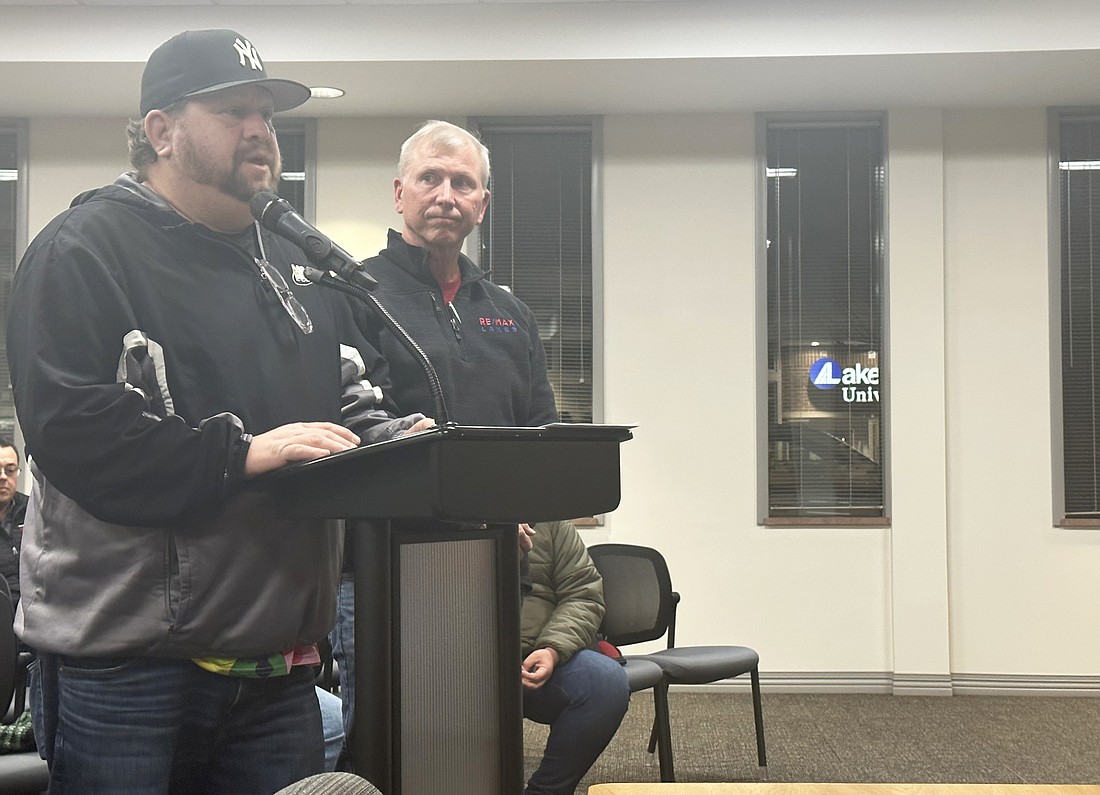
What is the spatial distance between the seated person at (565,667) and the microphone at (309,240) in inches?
71.7

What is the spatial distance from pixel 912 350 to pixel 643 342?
1358mm

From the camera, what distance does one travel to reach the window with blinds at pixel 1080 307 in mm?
5871

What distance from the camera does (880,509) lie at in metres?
5.92

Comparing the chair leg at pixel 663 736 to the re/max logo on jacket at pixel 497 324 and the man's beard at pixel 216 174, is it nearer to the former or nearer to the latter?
the re/max logo on jacket at pixel 497 324

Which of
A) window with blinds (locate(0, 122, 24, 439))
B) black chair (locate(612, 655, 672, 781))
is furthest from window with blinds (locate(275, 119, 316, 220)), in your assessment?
black chair (locate(612, 655, 672, 781))

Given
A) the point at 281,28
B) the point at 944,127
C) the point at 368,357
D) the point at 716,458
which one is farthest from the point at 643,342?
the point at 368,357

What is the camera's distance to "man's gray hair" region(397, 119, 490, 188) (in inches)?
95.0

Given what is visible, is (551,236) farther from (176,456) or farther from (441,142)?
(176,456)

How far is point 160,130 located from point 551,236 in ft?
15.1

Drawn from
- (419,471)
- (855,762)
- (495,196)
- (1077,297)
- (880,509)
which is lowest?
(855,762)

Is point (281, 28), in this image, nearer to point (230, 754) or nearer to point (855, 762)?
point (855, 762)

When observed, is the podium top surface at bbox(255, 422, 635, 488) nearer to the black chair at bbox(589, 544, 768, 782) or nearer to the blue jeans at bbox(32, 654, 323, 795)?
the blue jeans at bbox(32, 654, 323, 795)

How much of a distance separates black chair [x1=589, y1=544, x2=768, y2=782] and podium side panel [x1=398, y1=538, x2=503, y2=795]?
8.92 feet

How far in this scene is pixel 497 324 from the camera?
2.48 metres
